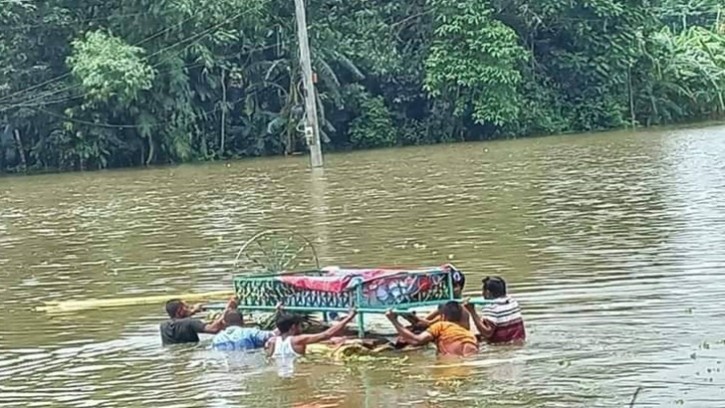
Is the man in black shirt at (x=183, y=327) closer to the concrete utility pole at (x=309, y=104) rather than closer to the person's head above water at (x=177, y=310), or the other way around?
the person's head above water at (x=177, y=310)

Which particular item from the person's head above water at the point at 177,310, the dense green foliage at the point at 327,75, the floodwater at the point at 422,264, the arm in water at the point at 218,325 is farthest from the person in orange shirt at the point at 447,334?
the dense green foliage at the point at 327,75

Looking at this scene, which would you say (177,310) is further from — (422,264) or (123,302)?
(422,264)

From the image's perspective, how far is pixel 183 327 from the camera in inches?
492

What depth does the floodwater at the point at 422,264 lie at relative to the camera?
9914 millimetres

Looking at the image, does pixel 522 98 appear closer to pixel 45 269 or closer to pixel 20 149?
pixel 20 149

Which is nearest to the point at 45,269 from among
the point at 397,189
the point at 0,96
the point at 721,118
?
the point at 397,189

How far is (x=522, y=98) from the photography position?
5281 centimetres

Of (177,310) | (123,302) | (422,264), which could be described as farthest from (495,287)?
(123,302)

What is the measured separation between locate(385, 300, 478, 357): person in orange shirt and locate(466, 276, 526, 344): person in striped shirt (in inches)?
7.1

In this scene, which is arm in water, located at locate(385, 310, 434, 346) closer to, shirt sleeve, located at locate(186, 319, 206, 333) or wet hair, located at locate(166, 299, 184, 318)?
shirt sleeve, located at locate(186, 319, 206, 333)

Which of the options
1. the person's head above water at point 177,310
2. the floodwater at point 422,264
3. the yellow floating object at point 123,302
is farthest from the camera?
the yellow floating object at point 123,302

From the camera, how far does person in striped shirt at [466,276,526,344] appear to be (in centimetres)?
1111

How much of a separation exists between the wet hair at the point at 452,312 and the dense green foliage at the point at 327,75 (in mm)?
35451

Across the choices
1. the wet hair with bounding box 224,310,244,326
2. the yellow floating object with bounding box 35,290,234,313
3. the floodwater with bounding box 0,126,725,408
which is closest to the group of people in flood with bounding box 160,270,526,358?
the floodwater with bounding box 0,126,725,408
